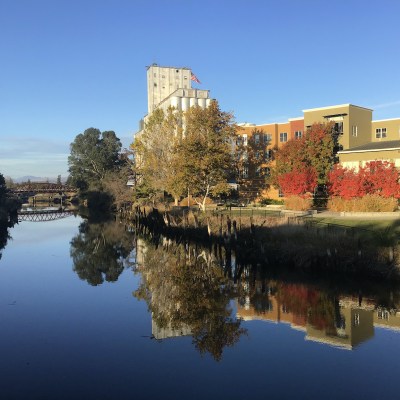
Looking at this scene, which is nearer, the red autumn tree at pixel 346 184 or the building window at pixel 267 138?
the red autumn tree at pixel 346 184

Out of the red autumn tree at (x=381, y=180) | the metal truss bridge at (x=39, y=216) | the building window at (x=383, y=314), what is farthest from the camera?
the metal truss bridge at (x=39, y=216)

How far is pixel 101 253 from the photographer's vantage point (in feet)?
123

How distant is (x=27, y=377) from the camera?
12.9 m

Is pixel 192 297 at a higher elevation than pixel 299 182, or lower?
lower

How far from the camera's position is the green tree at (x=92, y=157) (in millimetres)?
106250

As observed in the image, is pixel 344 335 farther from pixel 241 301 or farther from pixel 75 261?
pixel 75 261

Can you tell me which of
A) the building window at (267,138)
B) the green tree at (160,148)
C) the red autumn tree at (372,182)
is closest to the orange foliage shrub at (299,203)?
the red autumn tree at (372,182)

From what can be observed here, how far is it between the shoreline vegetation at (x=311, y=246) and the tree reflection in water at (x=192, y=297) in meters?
2.44

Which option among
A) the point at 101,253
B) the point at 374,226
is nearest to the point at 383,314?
the point at 374,226

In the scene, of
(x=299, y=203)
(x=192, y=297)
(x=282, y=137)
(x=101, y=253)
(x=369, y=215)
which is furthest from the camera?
(x=282, y=137)

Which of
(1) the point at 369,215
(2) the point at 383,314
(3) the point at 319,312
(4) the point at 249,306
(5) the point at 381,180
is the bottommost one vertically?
(4) the point at 249,306

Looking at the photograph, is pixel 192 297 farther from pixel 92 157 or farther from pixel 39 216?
pixel 92 157

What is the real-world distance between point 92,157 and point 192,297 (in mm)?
90618

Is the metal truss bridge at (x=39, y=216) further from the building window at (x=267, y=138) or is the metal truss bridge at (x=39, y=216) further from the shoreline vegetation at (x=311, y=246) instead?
the shoreline vegetation at (x=311, y=246)
